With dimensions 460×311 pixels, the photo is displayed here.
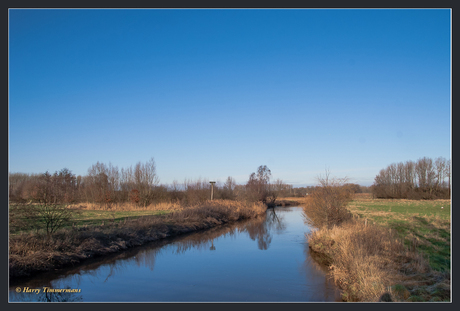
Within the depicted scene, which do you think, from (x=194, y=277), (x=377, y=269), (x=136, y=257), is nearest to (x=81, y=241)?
(x=136, y=257)

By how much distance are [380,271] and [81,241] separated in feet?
37.3

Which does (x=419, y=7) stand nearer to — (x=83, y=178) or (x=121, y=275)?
(x=121, y=275)

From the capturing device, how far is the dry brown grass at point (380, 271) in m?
7.12

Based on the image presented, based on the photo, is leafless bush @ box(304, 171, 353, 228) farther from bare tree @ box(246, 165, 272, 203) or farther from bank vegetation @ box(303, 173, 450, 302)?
bare tree @ box(246, 165, 272, 203)

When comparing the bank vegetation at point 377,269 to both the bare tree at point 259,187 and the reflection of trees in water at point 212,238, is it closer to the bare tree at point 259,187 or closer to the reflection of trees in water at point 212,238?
the reflection of trees in water at point 212,238

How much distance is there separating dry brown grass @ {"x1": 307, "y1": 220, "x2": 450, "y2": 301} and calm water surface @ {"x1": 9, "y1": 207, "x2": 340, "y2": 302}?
0.72 meters

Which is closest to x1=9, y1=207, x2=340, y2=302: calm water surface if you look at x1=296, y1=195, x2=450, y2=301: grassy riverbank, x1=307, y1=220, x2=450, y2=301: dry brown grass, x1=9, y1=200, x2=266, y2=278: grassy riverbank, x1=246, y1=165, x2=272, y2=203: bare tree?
x1=9, y1=200, x2=266, y2=278: grassy riverbank

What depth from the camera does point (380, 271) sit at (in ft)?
27.2

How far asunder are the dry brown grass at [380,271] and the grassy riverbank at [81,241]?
967cm

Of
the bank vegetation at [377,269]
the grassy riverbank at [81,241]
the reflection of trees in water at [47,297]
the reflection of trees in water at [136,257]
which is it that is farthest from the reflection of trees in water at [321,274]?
the grassy riverbank at [81,241]

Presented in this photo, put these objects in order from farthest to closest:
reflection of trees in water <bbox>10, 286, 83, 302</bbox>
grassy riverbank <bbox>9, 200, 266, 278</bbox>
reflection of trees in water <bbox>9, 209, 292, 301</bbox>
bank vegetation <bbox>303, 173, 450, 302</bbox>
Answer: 1. grassy riverbank <bbox>9, 200, 266, 278</bbox>
2. reflection of trees in water <bbox>9, 209, 292, 301</bbox>
3. reflection of trees in water <bbox>10, 286, 83, 302</bbox>
4. bank vegetation <bbox>303, 173, 450, 302</bbox>

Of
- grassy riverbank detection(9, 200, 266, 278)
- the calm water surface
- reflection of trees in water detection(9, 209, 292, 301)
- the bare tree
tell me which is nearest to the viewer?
the calm water surface

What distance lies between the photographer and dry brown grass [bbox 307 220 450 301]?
23.4ft

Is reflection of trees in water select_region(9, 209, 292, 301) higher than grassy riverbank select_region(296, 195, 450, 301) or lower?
lower
